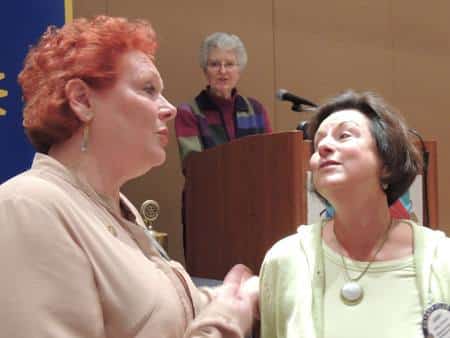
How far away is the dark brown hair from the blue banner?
3.29 ft

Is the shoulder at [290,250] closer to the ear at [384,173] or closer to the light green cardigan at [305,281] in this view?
the light green cardigan at [305,281]

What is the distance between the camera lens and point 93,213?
135 cm

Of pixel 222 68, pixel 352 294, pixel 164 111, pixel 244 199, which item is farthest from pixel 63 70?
pixel 222 68

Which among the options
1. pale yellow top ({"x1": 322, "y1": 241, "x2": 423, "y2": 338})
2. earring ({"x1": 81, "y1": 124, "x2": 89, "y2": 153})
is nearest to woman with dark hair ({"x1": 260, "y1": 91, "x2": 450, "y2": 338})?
pale yellow top ({"x1": 322, "y1": 241, "x2": 423, "y2": 338})

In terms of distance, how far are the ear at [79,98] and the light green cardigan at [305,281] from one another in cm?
59

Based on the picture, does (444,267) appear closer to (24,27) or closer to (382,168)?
(382,168)

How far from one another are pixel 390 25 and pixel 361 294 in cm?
378

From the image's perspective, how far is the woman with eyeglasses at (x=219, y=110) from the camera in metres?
3.14

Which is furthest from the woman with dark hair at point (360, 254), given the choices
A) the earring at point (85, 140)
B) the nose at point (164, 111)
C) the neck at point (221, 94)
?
the neck at point (221, 94)

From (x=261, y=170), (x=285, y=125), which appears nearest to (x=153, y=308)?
(x=261, y=170)

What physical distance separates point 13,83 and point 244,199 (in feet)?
3.05

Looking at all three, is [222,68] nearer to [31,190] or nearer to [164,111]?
[164,111]

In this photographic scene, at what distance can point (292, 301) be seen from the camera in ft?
5.24

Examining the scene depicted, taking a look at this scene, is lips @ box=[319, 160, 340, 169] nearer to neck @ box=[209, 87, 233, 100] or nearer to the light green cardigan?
the light green cardigan
